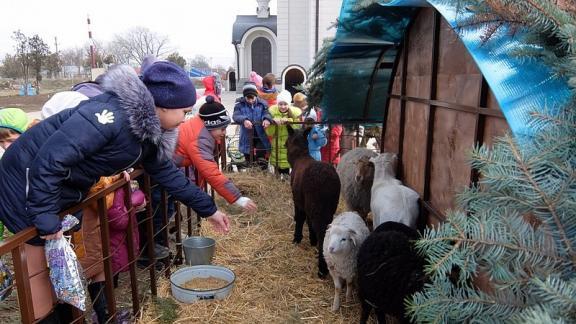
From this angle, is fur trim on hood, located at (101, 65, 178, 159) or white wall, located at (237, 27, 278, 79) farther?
white wall, located at (237, 27, 278, 79)

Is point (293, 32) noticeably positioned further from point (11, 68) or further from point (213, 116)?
point (11, 68)

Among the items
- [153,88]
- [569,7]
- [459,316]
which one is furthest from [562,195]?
[153,88]

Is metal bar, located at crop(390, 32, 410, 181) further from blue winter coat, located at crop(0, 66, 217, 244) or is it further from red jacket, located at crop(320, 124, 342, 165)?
blue winter coat, located at crop(0, 66, 217, 244)

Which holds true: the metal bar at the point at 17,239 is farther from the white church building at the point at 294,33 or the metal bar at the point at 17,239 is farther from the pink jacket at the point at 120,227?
the white church building at the point at 294,33

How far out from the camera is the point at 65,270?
2332 millimetres

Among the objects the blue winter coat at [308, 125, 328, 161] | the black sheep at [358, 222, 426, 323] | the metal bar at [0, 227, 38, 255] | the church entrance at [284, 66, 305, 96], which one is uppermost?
the church entrance at [284, 66, 305, 96]

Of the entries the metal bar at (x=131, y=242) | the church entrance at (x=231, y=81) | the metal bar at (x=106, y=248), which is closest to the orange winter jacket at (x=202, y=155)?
the metal bar at (x=131, y=242)

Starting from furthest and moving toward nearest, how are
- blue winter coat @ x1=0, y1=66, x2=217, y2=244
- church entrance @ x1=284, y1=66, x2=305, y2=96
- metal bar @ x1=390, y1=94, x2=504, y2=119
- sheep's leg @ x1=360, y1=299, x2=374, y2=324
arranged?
church entrance @ x1=284, y1=66, x2=305, y2=96, sheep's leg @ x1=360, y1=299, x2=374, y2=324, metal bar @ x1=390, y1=94, x2=504, y2=119, blue winter coat @ x1=0, y1=66, x2=217, y2=244

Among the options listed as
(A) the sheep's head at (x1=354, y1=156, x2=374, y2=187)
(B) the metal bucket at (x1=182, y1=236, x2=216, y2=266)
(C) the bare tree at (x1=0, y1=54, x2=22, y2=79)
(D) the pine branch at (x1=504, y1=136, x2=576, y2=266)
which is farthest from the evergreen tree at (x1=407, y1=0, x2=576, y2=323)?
(C) the bare tree at (x1=0, y1=54, x2=22, y2=79)

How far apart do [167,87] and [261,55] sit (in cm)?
2916

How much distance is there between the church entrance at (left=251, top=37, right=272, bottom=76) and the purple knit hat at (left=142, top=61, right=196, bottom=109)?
93.5ft

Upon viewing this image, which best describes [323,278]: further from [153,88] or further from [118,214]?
[153,88]

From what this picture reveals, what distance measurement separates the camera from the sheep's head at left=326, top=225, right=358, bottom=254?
3.48 m

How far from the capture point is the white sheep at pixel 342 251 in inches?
139
